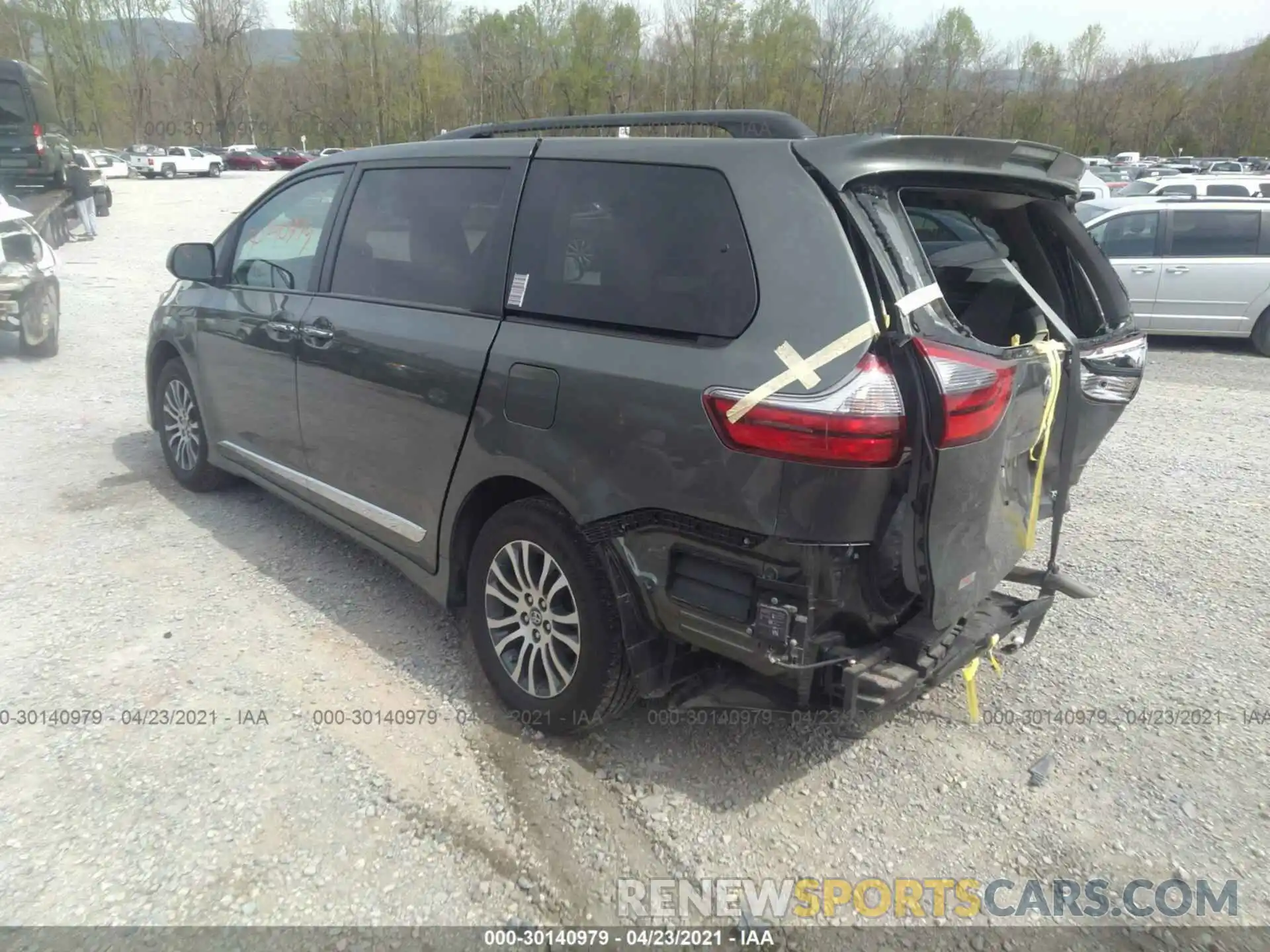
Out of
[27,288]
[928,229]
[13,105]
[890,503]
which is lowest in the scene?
[27,288]

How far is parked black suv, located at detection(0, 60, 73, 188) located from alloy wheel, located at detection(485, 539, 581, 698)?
731 inches

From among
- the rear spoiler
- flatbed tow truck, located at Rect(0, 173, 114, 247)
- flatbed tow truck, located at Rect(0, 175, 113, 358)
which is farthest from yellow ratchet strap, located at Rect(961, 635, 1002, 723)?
flatbed tow truck, located at Rect(0, 173, 114, 247)

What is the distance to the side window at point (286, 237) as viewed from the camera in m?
4.14

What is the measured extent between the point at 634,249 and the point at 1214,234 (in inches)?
417

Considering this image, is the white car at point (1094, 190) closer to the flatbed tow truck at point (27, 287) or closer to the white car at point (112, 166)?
the flatbed tow truck at point (27, 287)

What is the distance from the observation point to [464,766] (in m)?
2.99

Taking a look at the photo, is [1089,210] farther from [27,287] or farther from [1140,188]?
[27,287]

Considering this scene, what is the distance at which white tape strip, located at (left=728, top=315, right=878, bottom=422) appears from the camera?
230cm

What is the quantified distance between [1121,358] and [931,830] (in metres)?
1.94

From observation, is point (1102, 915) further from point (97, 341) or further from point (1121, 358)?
point (97, 341)

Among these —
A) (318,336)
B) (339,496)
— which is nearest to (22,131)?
(318,336)

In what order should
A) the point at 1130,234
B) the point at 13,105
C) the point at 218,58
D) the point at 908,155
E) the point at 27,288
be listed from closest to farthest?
the point at 908,155, the point at 27,288, the point at 1130,234, the point at 13,105, the point at 218,58

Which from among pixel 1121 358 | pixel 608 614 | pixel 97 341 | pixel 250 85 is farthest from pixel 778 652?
pixel 250 85

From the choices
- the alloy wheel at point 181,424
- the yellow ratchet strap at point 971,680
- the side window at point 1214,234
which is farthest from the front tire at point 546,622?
the side window at point 1214,234
